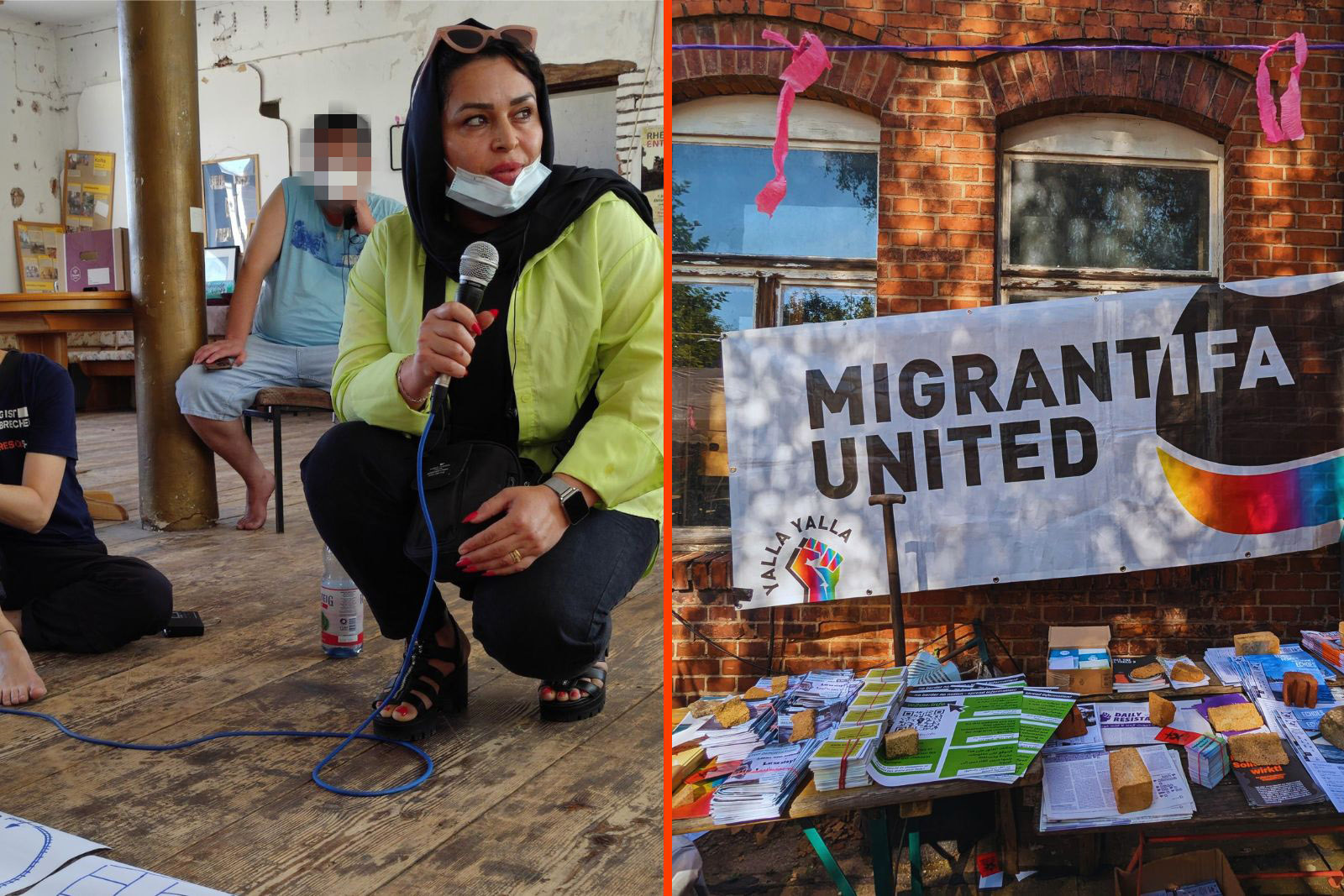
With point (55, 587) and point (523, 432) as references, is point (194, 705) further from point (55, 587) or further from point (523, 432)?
point (523, 432)

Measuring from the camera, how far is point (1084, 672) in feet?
5.80

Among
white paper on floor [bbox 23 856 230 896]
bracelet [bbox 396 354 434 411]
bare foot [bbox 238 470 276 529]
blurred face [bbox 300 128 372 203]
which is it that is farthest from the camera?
bare foot [bbox 238 470 276 529]

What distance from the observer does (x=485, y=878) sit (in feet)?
4.42

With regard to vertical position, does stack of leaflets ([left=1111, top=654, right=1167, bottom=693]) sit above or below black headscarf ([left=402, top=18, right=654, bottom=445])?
below

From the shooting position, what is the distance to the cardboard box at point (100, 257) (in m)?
4.84

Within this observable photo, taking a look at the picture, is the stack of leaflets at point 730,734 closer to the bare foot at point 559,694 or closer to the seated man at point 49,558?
the bare foot at point 559,694

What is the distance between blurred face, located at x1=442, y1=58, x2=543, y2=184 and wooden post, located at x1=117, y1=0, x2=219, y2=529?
2.00 metres

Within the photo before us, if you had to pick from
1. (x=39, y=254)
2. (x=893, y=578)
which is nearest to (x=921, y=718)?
(x=893, y=578)

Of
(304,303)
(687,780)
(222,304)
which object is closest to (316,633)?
(687,780)

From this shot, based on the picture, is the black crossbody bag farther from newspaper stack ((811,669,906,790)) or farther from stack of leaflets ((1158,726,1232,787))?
stack of leaflets ((1158,726,1232,787))

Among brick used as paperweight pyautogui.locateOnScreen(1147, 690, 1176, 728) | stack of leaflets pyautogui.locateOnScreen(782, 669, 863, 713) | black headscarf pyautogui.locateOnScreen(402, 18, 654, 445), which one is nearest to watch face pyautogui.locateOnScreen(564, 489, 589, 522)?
black headscarf pyautogui.locateOnScreen(402, 18, 654, 445)

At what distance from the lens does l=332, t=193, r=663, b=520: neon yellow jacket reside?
1681 millimetres

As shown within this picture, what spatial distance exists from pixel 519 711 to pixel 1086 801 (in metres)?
0.88

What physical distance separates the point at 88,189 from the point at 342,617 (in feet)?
23.4
